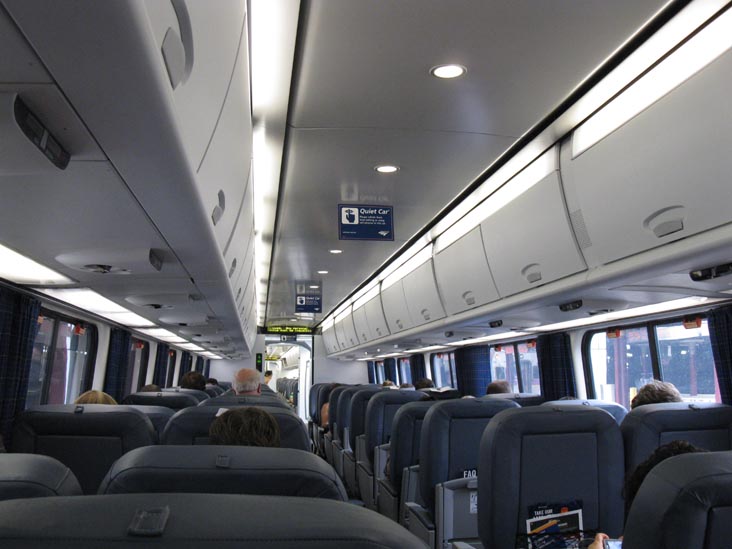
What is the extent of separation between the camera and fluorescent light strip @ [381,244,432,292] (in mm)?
8922

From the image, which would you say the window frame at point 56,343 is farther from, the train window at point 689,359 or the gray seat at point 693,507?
the train window at point 689,359

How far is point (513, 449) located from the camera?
342cm

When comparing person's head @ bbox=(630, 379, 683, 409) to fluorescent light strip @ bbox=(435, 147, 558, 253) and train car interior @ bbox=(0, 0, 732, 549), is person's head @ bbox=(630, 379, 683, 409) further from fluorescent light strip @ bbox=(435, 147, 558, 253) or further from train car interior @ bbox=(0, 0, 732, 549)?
fluorescent light strip @ bbox=(435, 147, 558, 253)

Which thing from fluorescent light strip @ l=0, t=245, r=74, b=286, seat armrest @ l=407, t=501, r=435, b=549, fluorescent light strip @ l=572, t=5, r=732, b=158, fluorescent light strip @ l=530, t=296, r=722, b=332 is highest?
fluorescent light strip @ l=572, t=5, r=732, b=158

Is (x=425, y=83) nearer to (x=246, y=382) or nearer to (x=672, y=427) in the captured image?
(x=672, y=427)

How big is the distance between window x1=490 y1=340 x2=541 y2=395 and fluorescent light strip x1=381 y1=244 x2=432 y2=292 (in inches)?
111

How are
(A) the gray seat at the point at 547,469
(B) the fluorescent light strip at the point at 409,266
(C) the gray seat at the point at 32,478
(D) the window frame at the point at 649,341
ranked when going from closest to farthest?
(C) the gray seat at the point at 32,478 < (A) the gray seat at the point at 547,469 < (D) the window frame at the point at 649,341 < (B) the fluorescent light strip at the point at 409,266

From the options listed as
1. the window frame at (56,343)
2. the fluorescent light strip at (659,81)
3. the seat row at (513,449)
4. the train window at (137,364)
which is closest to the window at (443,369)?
the train window at (137,364)

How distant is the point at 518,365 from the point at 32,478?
11.5 metres

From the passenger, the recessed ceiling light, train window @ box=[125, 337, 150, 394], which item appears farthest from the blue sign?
train window @ box=[125, 337, 150, 394]

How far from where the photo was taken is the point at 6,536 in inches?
38.9

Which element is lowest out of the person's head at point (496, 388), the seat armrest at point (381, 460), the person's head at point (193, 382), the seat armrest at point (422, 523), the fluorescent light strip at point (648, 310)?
the seat armrest at point (422, 523)

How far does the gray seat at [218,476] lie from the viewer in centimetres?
194

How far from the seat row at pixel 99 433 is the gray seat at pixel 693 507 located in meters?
2.52
